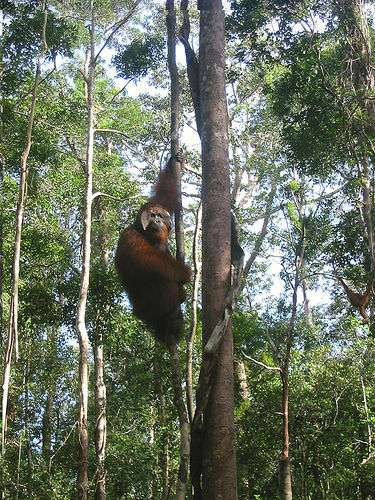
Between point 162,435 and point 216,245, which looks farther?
point 162,435

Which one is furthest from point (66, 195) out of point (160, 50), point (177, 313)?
point (177, 313)

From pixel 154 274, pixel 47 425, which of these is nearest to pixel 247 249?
pixel 47 425

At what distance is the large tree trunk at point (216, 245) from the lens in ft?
6.37

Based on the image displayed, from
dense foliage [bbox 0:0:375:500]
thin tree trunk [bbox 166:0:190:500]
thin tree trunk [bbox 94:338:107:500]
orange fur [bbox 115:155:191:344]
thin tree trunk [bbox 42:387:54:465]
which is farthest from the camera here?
thin tree trunk [bbox 42:387:54:465]

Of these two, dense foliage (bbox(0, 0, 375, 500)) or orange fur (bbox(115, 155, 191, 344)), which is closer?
orange fur (bbox(115, 155, 191, 344))

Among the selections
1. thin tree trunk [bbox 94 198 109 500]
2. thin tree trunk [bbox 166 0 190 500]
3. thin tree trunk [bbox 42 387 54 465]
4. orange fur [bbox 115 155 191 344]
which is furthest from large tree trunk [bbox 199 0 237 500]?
thin tree trunk [bbox 42 387 54 465]

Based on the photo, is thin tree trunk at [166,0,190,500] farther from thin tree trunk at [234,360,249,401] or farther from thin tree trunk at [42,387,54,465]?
thin tree trunk at [42,387,54,465]

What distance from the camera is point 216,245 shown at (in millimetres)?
2242

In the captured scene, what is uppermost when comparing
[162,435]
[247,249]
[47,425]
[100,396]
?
[247,249]

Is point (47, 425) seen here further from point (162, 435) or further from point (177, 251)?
point (177, 251)

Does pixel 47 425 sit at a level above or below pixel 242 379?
below

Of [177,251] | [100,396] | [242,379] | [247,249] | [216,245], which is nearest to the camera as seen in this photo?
[216,245]

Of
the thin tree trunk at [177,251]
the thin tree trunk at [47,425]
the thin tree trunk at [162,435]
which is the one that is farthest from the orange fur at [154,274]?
the thin tree trunk at [47,425]

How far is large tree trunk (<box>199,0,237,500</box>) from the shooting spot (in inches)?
76.4
